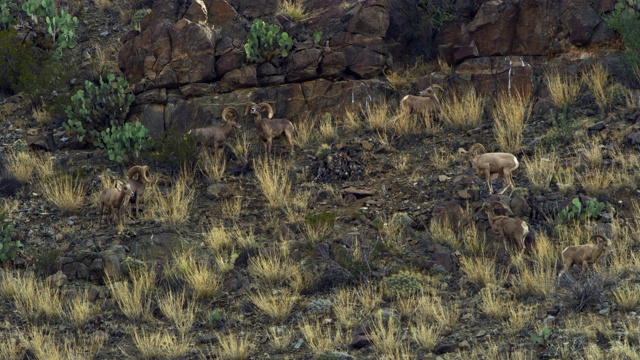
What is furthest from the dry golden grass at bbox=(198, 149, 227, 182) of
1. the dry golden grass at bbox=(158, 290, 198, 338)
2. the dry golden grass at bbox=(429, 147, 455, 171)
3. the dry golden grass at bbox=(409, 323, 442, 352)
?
the dry golden grass at bbox=(409, 323, 442, 352)

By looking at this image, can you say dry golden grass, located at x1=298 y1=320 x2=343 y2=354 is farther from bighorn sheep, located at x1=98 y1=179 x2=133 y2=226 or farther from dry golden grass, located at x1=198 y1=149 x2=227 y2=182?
dry golden grass, located at x1=198 y1=149 x2=227 y2=182

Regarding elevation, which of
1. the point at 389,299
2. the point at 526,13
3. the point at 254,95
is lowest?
the point at 389,299

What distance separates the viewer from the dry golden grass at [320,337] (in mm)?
11086

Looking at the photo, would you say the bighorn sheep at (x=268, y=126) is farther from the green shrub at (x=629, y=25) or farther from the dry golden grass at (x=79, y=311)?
the green shrub at (x=629, y=25)

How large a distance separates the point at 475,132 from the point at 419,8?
3961mm

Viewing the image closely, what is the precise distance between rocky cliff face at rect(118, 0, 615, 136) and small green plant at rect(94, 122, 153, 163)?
3.46 ft

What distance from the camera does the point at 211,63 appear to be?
18484 millimetres

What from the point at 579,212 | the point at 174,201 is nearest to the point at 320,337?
the point at 579,212

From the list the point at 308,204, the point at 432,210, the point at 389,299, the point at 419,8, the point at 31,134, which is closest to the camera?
the point at 389,299

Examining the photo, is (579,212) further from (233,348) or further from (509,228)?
(233,348)

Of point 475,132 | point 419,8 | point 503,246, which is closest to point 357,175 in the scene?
point 475,132

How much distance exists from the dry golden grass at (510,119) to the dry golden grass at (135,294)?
650cm

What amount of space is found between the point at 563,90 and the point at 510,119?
1.42 metres

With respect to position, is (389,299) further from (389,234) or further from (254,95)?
(254,95)
